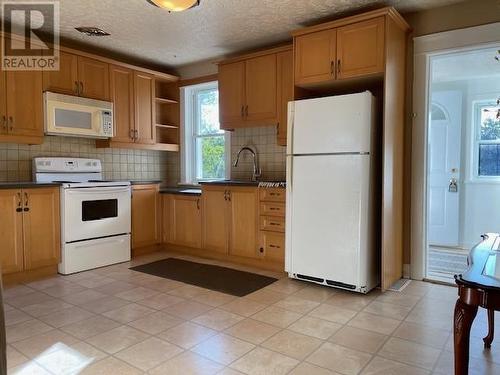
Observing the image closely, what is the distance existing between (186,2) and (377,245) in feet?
8.09

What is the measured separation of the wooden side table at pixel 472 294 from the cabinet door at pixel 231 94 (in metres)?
3.09

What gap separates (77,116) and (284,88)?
7.31 feet

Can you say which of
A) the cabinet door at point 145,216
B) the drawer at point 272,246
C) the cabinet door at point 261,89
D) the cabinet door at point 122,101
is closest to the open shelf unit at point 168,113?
the cabinet door at point 122,101

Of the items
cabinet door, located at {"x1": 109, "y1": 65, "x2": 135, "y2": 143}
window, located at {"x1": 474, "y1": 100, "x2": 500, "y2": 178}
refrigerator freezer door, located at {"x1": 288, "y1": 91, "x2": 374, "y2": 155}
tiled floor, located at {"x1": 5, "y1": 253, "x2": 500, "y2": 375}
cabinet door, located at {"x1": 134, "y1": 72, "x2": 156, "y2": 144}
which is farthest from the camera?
window, located at {"x1": 474, "y1": 100, "x2": 500, "y2": 178}

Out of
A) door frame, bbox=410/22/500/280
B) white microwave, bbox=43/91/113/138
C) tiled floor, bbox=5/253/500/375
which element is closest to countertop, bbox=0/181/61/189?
white microwave, bbox=43/91/113/138

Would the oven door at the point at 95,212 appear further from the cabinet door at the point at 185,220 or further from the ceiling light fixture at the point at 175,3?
the ceiling light fixture at the point at 175,3

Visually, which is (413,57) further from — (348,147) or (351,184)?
(351,184)

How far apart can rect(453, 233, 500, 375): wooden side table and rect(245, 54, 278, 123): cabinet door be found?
2.75 metres

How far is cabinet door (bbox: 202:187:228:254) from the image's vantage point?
13.6ft

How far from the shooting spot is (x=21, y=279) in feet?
11.3

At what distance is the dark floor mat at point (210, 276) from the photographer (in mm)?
3270

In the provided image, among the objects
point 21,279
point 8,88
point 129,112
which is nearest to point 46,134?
point 8,88

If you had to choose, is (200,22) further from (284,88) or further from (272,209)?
(272,209)

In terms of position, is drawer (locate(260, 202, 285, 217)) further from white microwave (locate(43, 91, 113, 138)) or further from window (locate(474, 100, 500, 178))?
window (locate(474, 100, 500, 178))
